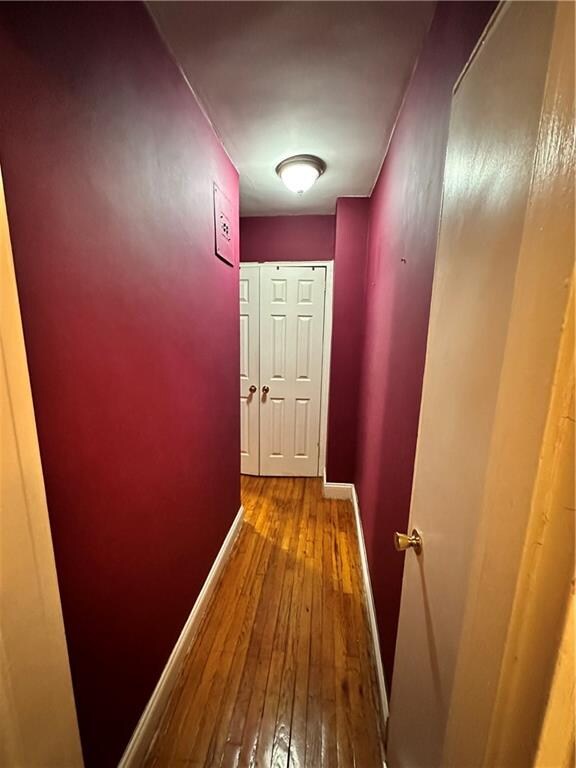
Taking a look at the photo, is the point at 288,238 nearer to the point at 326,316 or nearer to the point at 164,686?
the point at 326,316

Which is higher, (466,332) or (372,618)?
(466,332)

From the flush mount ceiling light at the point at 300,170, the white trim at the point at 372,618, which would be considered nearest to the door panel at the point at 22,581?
the white trim at the point at 372,618

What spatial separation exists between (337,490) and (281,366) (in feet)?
3.91

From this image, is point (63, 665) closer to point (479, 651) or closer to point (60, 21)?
point (479, 651)

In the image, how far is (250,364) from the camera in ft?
9.53

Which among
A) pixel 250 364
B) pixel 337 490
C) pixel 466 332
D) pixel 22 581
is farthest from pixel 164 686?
pixel 250 364

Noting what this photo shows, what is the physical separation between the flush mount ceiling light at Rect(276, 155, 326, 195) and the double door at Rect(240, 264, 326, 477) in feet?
2.94

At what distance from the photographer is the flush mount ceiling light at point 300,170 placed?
173 centimetres

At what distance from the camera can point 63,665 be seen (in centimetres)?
58

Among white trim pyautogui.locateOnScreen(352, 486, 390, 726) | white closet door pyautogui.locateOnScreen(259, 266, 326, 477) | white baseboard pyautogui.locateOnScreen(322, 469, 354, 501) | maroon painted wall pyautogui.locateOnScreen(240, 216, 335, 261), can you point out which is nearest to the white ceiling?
maroon painted wall pyautogui.locateOnScreen(240, 216, 335, 261)

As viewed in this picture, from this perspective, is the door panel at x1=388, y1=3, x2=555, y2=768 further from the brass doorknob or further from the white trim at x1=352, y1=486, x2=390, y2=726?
the white trim at x1=352, y1=486, x2=390, y2=726

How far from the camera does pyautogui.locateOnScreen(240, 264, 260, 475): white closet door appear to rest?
2.77m

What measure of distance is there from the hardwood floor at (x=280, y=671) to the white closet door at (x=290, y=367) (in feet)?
3.26

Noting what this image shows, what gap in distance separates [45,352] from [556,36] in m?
0.91
